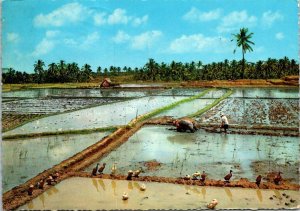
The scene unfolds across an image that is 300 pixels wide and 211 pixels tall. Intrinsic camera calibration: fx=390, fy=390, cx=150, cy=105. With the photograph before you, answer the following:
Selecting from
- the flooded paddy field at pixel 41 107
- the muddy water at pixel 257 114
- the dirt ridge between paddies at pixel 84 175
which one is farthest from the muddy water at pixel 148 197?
the flooded paddy field at pixel 41 107

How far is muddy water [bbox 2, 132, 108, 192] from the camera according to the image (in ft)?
19.0

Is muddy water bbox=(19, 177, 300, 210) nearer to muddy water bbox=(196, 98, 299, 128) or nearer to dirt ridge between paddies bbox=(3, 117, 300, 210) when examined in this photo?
dirt ridge between paddies bbox=(3, 117, 300, 210)

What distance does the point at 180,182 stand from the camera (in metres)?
5.42

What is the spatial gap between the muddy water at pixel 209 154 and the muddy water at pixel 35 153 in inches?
29.6

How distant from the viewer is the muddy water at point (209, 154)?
6027mm

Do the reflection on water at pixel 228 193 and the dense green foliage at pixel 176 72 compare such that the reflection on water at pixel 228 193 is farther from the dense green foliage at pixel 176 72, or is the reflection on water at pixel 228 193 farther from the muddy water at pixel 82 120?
the dense green foliage at pixel 176 72

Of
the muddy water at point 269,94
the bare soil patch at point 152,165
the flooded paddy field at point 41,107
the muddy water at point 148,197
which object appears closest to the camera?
the muddy water at point 148,197

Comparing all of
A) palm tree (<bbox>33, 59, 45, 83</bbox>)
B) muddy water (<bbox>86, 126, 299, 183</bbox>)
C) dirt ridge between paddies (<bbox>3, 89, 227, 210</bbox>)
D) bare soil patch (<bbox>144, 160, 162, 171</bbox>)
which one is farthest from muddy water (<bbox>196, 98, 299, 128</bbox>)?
palm tree (<bbox>33, 59, 45, 83</bbox>)

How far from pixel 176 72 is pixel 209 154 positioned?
116ft

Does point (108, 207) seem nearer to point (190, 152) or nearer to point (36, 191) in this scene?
point (36, 191)

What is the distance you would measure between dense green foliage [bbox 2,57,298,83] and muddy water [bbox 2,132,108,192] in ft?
77.4

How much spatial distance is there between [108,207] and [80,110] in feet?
30.8

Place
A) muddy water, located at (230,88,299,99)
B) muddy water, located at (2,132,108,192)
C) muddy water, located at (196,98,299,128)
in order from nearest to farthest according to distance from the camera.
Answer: muddy water, located at (2,132,108,192) → muddy water, located at (196,98,299,128) → muddy water, located at (230,88,299,99)

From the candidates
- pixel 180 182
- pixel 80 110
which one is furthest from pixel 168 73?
pixel 180 182
